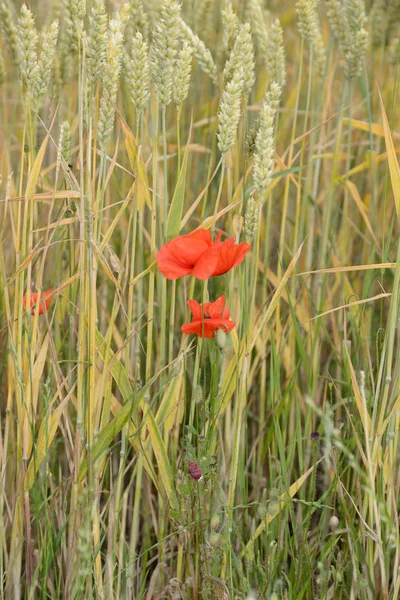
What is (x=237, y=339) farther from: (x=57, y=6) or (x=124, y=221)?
(x=57, y=6)

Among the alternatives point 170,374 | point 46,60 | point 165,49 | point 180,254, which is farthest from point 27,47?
point 170,374

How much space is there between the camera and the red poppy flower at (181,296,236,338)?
80cm

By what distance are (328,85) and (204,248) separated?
0.68 m

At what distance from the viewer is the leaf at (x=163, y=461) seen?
85cm

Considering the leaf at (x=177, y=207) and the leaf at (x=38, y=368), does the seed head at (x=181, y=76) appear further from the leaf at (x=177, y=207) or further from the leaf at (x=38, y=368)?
the leaf at (x=38, y=368)

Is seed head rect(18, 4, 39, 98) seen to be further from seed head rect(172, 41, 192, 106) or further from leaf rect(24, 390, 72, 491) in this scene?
leaf rect(24, 390, 72, 491)

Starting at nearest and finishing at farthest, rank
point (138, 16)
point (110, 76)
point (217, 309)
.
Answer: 1. point (110, 76)
2. point (217, 309)
3. point (138, 16)

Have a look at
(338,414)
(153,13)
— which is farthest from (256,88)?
(338,414)

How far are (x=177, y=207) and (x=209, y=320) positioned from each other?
15cm

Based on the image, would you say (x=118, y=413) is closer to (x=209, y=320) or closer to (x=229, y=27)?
(x=209, y=320)

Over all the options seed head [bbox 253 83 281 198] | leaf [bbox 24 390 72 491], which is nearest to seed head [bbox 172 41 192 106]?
seed head [bbox 253 83 281 198]

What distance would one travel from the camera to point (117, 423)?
0.81m

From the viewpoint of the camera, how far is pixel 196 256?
80cm

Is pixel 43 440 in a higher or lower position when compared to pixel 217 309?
lower
